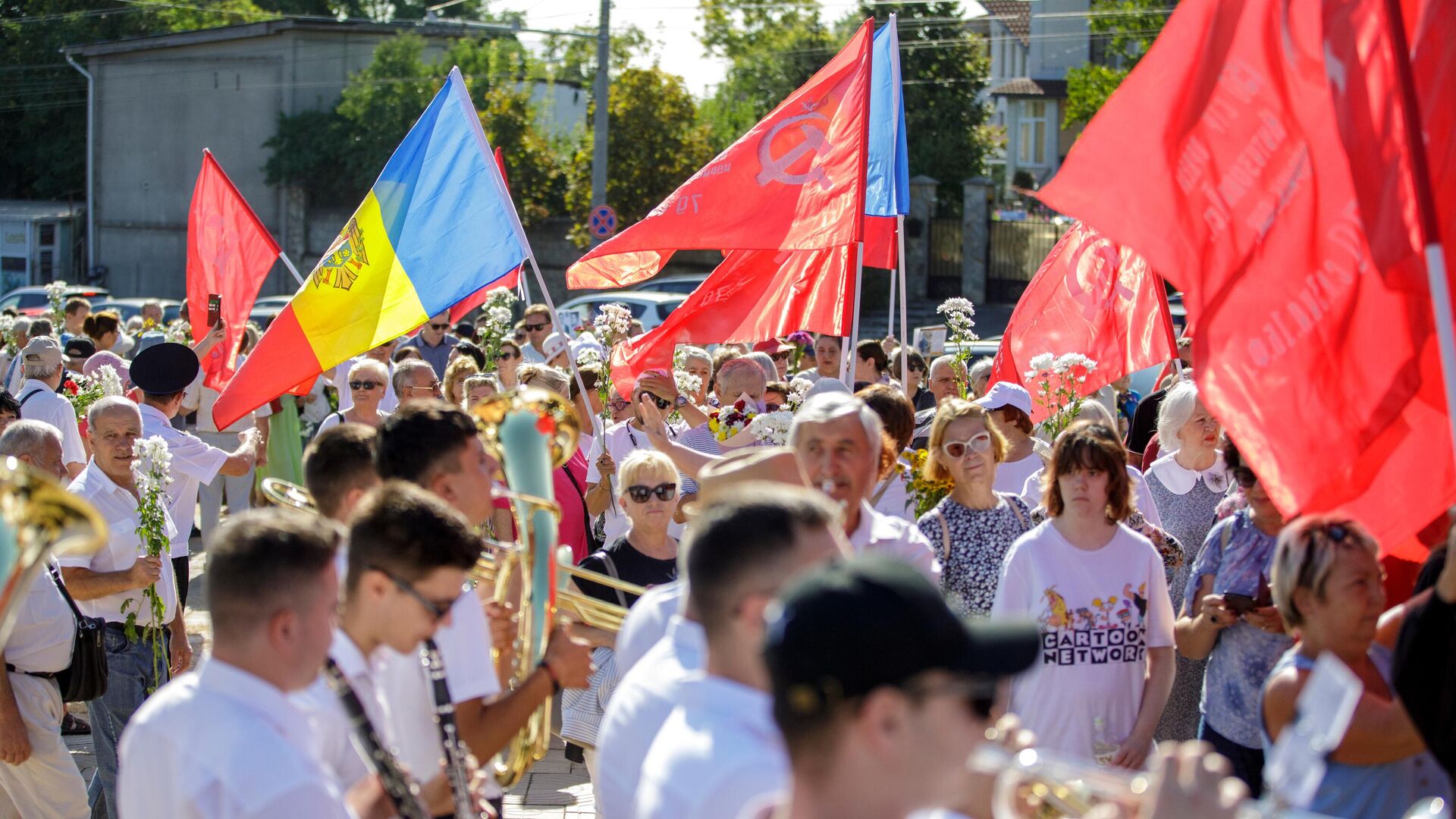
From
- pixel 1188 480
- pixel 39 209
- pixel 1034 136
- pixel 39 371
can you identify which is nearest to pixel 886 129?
pixel 1188 480

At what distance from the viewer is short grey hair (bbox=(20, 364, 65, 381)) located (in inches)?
361

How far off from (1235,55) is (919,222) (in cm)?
2507

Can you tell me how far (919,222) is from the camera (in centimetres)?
2886

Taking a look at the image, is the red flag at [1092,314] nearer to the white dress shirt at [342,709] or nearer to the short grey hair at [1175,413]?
the short grey hair at [1175,413]

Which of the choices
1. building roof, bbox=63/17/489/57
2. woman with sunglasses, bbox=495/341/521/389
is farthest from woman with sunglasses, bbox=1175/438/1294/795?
building roof, bbox=63/17/489/57

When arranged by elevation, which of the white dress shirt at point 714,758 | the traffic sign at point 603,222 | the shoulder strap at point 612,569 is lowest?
the shoulder strap at point 612,569

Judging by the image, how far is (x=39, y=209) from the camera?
134ft

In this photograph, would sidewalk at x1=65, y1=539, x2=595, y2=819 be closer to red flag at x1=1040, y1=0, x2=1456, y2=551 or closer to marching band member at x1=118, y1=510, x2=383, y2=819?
marching band member at x1=118, y1=510, x2=383, y2=819

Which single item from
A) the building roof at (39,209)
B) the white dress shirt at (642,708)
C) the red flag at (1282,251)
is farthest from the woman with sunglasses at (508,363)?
the building roof at (39,209)

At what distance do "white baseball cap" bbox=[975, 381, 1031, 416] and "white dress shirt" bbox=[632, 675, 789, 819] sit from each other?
4345 mm

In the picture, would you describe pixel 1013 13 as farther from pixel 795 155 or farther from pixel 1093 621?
pixel 1093 621

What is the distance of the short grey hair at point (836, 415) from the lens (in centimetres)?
423

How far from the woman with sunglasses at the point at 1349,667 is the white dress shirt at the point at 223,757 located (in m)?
2.25

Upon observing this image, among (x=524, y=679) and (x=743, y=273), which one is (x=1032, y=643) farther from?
(x=743, y=273)
